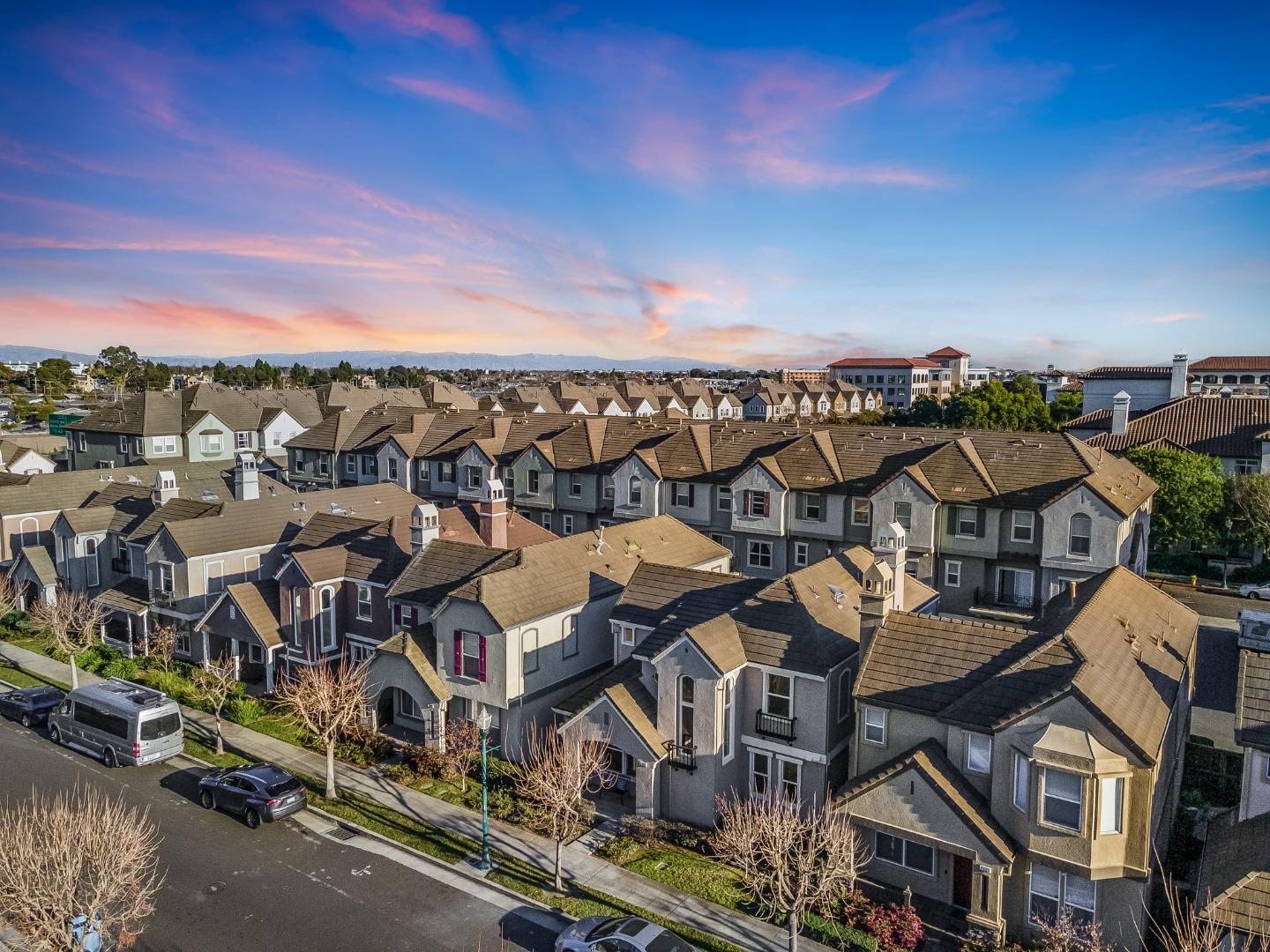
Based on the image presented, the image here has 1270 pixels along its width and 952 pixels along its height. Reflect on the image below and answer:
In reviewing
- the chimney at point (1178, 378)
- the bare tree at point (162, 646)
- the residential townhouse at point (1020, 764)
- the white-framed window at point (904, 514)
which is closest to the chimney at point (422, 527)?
the bare tree at point (162, 646)

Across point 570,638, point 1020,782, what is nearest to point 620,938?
point 1020,782

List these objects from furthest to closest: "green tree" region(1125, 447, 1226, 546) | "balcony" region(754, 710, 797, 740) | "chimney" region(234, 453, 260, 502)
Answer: "green tree" region(1125, 447, 1226, 546) → "chimney" region(234, 453, 260, 502) → "balcony" region(754, 710, 797, 740)

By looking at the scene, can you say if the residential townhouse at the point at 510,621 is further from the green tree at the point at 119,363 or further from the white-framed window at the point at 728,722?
the green tree at the point at 119,363

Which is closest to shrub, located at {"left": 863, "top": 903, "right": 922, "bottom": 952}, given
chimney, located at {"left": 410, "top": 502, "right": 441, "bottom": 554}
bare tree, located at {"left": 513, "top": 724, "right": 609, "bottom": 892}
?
bare tree, located at {"left": 513, "top": 724, "right": 609, "bottom": 892}

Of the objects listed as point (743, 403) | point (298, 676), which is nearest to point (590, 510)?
point (298, 676)

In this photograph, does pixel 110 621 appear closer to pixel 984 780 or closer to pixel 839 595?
pixel 839 595

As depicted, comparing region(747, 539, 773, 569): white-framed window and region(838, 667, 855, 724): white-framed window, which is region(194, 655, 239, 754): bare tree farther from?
region(747, 539, 773, 569): white-framed window

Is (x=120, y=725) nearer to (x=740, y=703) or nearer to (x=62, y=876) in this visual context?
(x=62, y=876)
